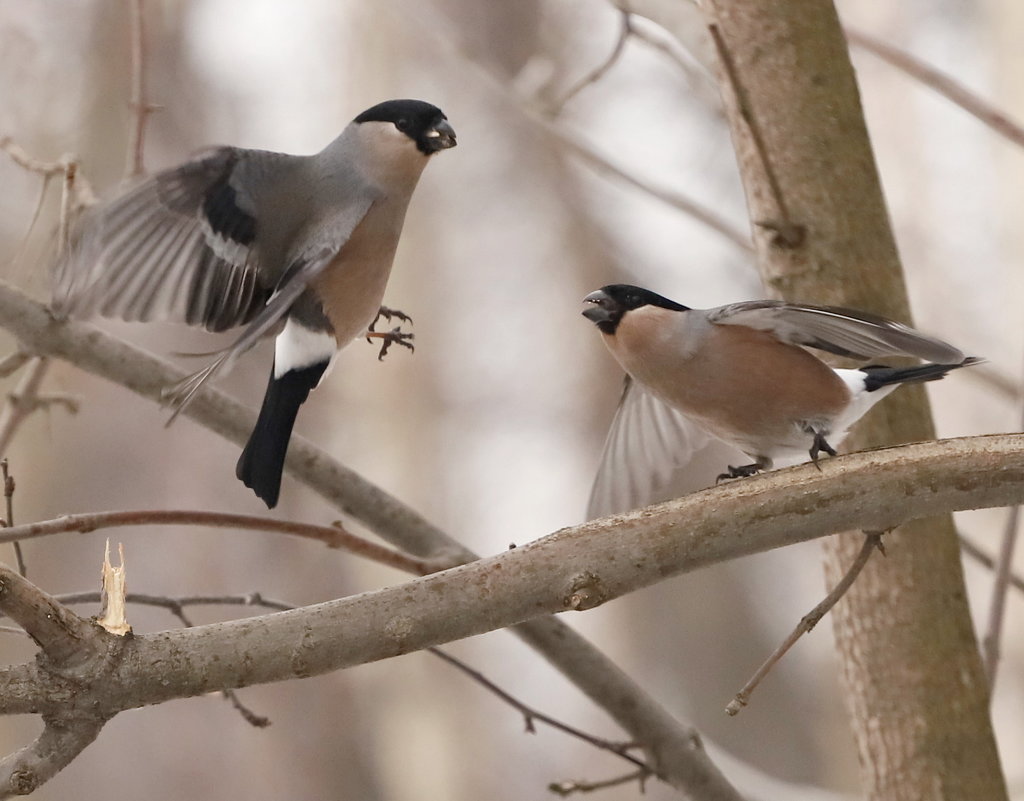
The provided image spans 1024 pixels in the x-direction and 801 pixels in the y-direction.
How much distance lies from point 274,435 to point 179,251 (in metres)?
0.37

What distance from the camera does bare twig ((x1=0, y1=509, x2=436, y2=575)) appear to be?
4.91 ft

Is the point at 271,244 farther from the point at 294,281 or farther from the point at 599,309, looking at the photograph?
the point at 599,309

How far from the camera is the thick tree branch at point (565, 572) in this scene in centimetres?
120

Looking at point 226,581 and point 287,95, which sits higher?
point 287,95

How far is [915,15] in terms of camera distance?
21.1 feet

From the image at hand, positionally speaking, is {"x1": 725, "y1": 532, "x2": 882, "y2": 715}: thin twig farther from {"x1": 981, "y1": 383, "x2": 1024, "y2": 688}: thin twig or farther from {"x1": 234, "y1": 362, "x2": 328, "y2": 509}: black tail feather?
{"x1": 234, "y1": 362, "x2": 328, "y2": 509}: black tail feather

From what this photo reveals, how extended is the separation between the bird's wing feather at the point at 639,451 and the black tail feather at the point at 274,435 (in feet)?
2.27

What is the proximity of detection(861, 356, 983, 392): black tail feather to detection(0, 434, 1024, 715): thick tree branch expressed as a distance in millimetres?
414

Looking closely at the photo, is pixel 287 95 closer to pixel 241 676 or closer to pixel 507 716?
pixel 507 716

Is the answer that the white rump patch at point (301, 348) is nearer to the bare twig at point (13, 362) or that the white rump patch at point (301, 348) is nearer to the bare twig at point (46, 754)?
the bare twig at point (13, 362)

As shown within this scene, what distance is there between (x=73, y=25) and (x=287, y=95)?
110 centimetres

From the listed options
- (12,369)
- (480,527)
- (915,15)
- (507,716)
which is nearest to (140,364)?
(12,369)

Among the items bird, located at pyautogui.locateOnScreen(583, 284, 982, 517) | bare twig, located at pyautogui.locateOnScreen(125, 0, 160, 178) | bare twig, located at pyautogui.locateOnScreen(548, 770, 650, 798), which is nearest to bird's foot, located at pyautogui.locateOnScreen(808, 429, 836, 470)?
bird, located at pyautogui.locateOnScreen(583, 284, 982, 517)

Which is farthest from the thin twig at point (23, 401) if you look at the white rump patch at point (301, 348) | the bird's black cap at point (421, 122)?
the bird's black cap at point (421, 122)
